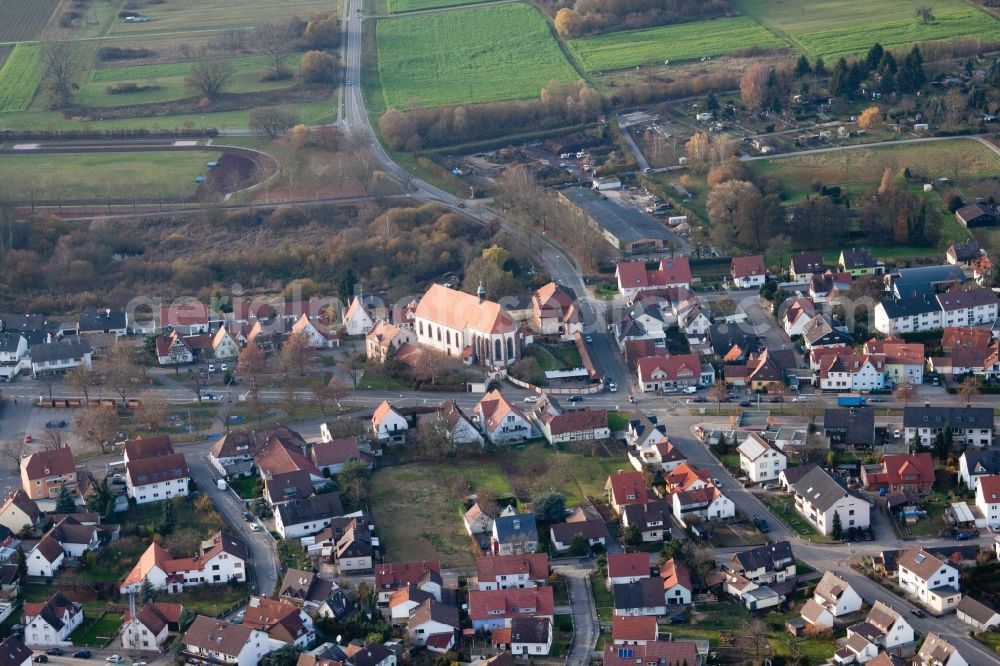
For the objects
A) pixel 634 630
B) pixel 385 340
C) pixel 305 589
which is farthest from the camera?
pixel 385 340

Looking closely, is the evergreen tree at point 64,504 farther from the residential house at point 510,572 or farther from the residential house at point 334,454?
the residential house at point 510,572

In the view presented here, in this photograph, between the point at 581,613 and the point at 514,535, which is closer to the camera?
the point at 581,613

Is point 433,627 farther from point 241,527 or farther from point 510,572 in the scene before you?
point 241,527

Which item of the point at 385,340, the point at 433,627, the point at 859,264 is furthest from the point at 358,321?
the point at 433,627

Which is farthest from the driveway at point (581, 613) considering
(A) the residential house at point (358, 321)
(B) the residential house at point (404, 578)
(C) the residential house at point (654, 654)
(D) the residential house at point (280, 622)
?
(A) the residential house at point (358, 321)

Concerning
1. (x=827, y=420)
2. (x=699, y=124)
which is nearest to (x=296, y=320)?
(x=827, y=420)

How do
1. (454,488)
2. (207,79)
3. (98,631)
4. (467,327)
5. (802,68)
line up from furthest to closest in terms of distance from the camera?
(207,79), (802,68), (467,327), (454,488), (98,631)
